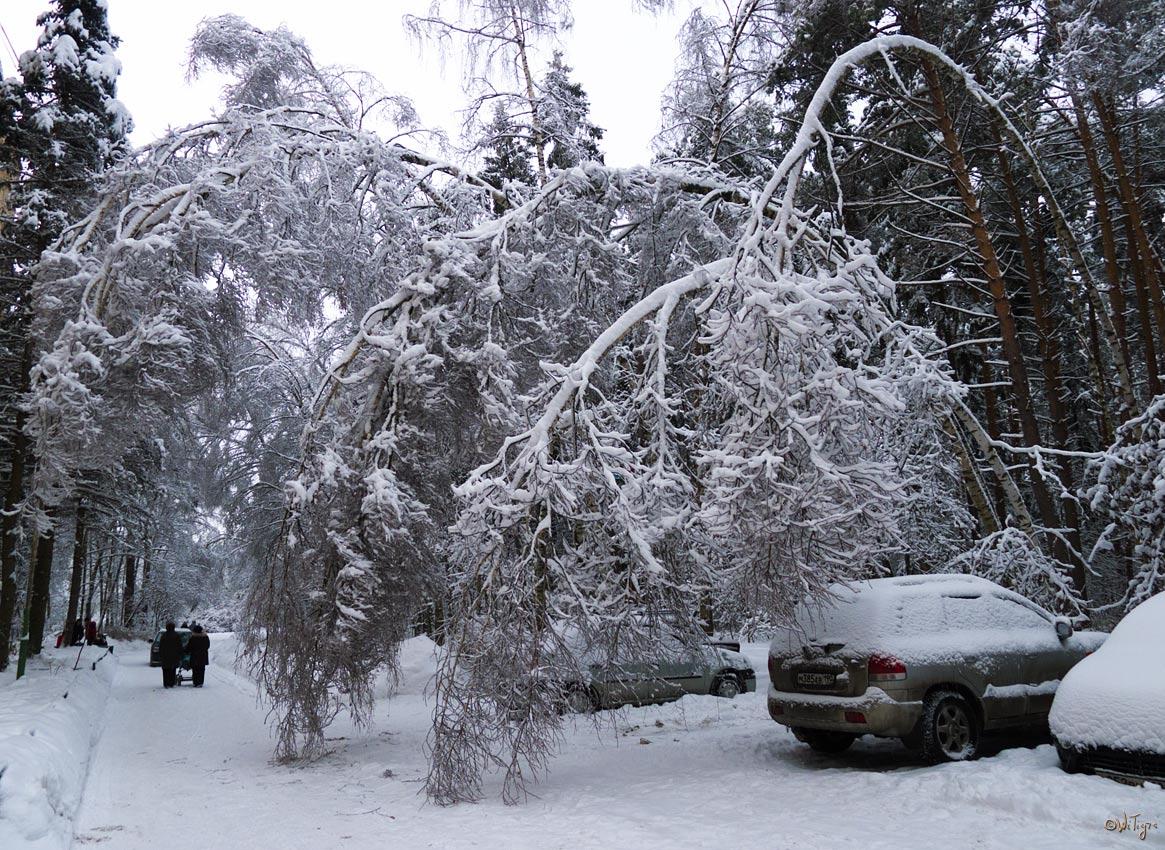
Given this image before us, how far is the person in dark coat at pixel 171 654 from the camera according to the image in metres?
20.6

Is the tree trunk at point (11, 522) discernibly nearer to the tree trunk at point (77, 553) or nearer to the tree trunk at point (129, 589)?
the tree trunk at point (77, 553)

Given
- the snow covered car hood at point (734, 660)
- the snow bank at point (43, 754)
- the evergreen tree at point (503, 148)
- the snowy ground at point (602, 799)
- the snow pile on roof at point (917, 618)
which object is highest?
the evergreen tree at point (503, 148)

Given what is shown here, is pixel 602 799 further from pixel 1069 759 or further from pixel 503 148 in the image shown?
pixel 503 148

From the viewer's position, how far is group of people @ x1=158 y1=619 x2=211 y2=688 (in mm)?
20609

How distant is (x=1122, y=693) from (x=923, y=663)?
162 centimetres

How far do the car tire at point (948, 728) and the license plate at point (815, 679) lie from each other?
820mm

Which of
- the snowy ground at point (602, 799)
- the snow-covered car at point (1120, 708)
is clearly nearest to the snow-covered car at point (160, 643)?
the snowy ground at point (602, 799)

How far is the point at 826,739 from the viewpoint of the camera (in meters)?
8.48

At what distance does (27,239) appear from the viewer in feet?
51.6

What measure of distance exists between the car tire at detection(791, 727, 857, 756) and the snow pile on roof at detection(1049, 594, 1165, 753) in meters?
2.47

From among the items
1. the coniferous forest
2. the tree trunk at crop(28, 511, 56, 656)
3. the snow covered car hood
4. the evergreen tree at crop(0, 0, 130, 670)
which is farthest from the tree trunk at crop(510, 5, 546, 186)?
the tree trunk at crop(28, 511, 56, 656)

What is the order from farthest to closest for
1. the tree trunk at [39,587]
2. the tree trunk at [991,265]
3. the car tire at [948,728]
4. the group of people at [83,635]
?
the group of people at [83,635], the tree trunk at [39,587], the tree trunk at [991,265], the car tire at [948,728]

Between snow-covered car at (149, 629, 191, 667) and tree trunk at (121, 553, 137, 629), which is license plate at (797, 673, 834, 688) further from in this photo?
tree trunk at (121, 553, 137, 629)

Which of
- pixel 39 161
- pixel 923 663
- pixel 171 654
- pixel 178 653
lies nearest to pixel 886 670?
pixel 923 663
